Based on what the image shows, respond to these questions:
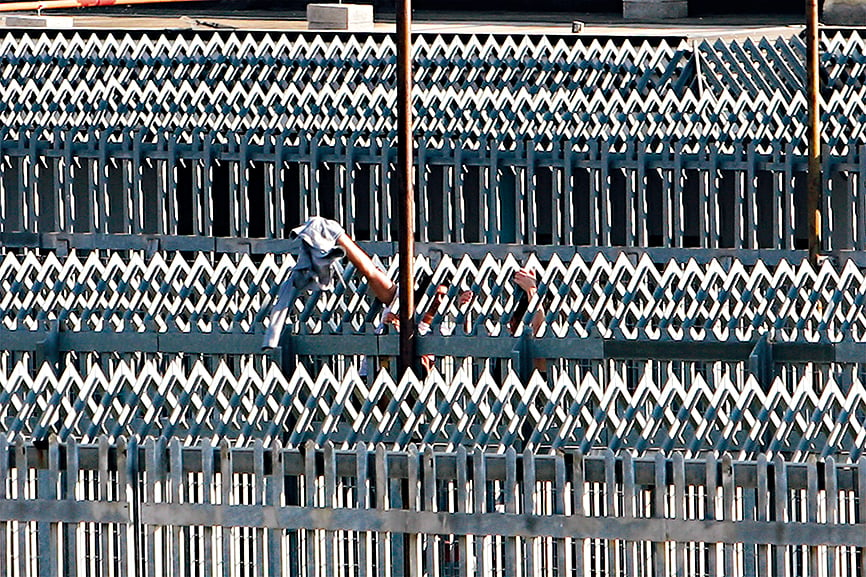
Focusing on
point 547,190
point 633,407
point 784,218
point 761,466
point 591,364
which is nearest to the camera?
point 761,466

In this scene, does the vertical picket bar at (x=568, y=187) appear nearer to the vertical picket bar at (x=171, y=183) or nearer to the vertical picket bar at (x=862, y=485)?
the vertical picket bar at (x=171, y=183)

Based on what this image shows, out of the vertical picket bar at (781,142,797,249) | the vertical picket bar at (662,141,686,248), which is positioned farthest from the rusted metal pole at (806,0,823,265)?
the vertical picket bar at (662,141,686,248)

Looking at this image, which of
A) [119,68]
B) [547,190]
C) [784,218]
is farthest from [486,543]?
[119,68]

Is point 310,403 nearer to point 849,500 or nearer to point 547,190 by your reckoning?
point 849,500

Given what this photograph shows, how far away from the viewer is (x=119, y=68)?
23078 millimetres

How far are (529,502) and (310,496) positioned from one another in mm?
999

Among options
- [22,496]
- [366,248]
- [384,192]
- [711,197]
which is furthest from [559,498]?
[384,192]

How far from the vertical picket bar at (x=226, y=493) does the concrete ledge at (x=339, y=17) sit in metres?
22.7

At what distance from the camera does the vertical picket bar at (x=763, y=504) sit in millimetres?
9758

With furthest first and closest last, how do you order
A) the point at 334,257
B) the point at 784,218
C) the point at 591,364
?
the point at 784,218 → the point at 334,257 → the point at 591,364

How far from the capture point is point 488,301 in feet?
45.2

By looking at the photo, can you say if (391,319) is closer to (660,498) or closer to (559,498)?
(559,498)

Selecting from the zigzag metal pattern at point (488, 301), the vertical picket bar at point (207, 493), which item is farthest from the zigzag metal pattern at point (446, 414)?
the zigzag metal pattern at point (488, 301)

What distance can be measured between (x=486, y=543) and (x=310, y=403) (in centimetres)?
137
